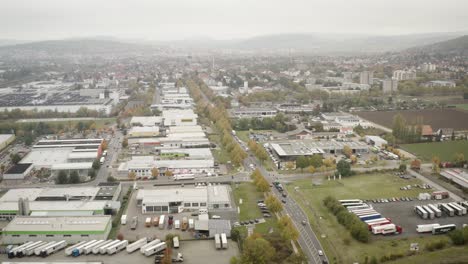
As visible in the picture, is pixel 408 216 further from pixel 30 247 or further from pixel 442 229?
pixel 30 247

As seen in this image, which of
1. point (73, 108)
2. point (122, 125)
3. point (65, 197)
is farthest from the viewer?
point (73, 108)

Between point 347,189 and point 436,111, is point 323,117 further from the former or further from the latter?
point 347,189

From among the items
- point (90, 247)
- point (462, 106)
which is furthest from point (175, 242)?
point (462, 106)

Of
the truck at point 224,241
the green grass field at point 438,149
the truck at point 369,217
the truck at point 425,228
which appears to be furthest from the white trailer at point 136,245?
the green grass field at point 438,149

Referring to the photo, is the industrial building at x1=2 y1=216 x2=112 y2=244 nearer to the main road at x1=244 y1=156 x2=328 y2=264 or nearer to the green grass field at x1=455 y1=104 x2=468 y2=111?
the main road at x1=244 y1=156 x2=328 y2=264

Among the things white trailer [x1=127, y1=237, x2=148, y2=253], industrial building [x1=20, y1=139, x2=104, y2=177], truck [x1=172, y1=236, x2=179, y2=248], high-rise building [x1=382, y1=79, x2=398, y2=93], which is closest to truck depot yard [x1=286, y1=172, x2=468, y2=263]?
truck [x1=172, y1=236, x2=179, y2=248]

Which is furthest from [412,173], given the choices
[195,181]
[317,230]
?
[195,181]
